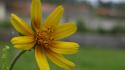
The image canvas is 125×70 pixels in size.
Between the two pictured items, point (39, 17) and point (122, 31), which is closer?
point (39, 17)

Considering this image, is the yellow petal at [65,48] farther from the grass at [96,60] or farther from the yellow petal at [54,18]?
the grass at [96,60]

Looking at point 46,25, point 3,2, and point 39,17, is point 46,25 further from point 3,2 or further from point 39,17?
point 3,2

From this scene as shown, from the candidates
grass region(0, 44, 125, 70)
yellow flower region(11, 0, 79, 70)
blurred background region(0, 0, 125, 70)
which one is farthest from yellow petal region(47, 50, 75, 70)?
grass region(0, 44, 125, 70)

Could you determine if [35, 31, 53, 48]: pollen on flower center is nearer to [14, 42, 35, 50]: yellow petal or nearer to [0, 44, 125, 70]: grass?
[14, 42, 35, 50]: yellow petal

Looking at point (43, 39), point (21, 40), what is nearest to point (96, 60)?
point (43, 39)

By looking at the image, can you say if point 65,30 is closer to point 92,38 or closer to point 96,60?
point 96,60

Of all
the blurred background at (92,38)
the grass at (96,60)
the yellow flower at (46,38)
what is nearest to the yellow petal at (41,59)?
the yellow flower at (46,38)

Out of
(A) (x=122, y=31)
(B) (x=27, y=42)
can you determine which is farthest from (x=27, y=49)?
(A) (x=122, y=31)
